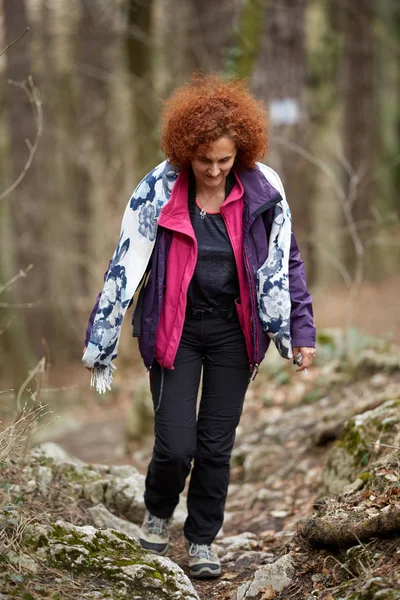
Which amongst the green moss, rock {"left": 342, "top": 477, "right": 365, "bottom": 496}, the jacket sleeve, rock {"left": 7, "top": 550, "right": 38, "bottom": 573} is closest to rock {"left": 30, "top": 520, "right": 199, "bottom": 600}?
rock {"left": 7, "top": 550, "right": 38, "bottom": 573}

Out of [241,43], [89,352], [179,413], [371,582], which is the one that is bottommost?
[371,582]

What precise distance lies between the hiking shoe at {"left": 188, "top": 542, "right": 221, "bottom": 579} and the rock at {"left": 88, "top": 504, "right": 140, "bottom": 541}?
373 mm

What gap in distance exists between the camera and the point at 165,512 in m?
3.84

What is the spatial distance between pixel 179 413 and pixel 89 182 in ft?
42.0

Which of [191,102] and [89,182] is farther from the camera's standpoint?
[89,182]

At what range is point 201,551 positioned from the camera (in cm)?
375

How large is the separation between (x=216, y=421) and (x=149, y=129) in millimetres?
8252

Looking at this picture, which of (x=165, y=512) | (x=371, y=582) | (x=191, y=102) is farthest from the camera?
(x=165, y=512)

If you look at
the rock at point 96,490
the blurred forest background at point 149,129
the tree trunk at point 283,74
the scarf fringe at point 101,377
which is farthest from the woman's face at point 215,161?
the blurred forest background at point 149,129

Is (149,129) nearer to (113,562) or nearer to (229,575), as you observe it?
(229,575)

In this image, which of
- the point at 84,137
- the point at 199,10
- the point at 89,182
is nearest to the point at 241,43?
the point at 199,10

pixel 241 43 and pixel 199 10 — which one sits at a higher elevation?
pixel 199 10

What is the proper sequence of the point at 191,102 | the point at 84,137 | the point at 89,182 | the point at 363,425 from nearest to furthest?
the point at 191,102 → the point at 363,425 → the point at 84,137 → the point at 89,182

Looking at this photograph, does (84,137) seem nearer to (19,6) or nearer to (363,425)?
(19,6)
